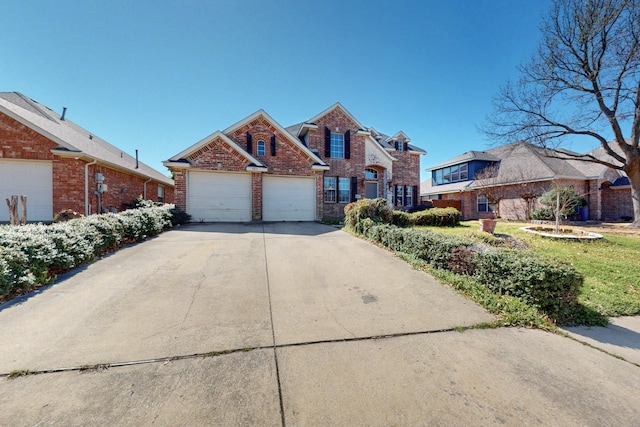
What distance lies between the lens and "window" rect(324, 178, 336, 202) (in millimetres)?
A: 15945

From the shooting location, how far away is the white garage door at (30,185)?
9.96 m

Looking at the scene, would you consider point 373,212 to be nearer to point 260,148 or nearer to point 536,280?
point 536,280

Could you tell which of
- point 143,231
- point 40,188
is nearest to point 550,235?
point 143,231

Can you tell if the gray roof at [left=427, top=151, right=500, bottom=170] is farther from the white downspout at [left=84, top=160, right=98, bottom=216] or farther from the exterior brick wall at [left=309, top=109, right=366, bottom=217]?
the white downspout at [left=84, top=160, right=98, bottom=216]

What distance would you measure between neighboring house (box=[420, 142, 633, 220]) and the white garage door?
2325 centimetres

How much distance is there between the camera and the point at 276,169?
13664mm

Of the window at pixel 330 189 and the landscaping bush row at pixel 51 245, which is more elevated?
the window at pixel 330 189

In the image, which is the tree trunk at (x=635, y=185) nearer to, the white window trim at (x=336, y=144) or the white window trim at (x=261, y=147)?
the white window trim at (x=336, y=144)

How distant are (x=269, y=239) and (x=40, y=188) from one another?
34.0ft

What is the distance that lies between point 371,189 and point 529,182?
10.9 meters

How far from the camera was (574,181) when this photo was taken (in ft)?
54.5

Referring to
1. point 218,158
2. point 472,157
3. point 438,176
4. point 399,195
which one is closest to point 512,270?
point 218,158

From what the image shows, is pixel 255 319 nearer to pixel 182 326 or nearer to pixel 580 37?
pixel 182 326

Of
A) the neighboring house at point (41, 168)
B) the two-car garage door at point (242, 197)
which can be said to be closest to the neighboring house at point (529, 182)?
the two-car garage door at point (242, 197)
